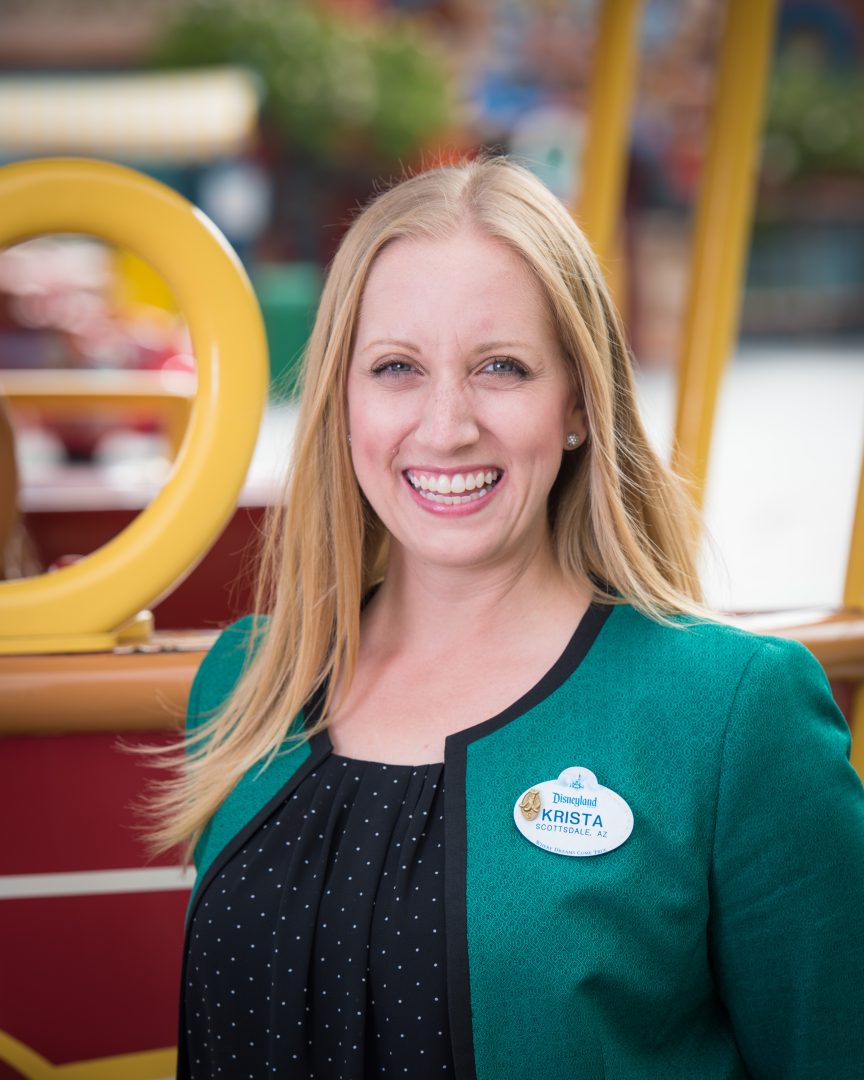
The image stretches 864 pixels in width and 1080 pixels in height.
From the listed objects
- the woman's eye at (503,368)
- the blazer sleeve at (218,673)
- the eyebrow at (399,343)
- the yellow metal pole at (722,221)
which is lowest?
the blazer sleeve at (218,673)

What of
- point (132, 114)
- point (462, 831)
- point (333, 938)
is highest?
point (132, 114)

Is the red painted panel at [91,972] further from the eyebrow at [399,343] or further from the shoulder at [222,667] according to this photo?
the eyebrow at [399,343]

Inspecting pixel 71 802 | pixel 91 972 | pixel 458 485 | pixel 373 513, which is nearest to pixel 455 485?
pixel 458 485

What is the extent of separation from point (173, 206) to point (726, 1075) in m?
1.18

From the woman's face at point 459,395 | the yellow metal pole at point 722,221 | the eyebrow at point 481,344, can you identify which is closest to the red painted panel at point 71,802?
the woman's face at point 459,395

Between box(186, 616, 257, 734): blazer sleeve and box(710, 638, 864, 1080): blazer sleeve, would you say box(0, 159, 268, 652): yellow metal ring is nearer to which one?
box(186, 616, 257, 734): blazer sleeve

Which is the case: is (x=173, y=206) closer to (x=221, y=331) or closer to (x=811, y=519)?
(x=221, y=331)

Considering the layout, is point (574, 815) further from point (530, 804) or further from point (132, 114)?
point (132, 114)

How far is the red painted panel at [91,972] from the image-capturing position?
1.60 meters

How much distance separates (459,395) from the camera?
132 centimetres

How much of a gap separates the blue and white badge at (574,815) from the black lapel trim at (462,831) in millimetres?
66

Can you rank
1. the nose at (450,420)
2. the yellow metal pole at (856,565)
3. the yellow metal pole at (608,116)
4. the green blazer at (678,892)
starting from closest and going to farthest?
the green blazer at (678,892)
the nose at (450,420)
the yellow metal pole at (856,565)
the yellow metal pole at (608,116)

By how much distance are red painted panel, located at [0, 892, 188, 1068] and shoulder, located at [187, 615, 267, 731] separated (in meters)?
0.26

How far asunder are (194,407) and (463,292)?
0.46 metres
